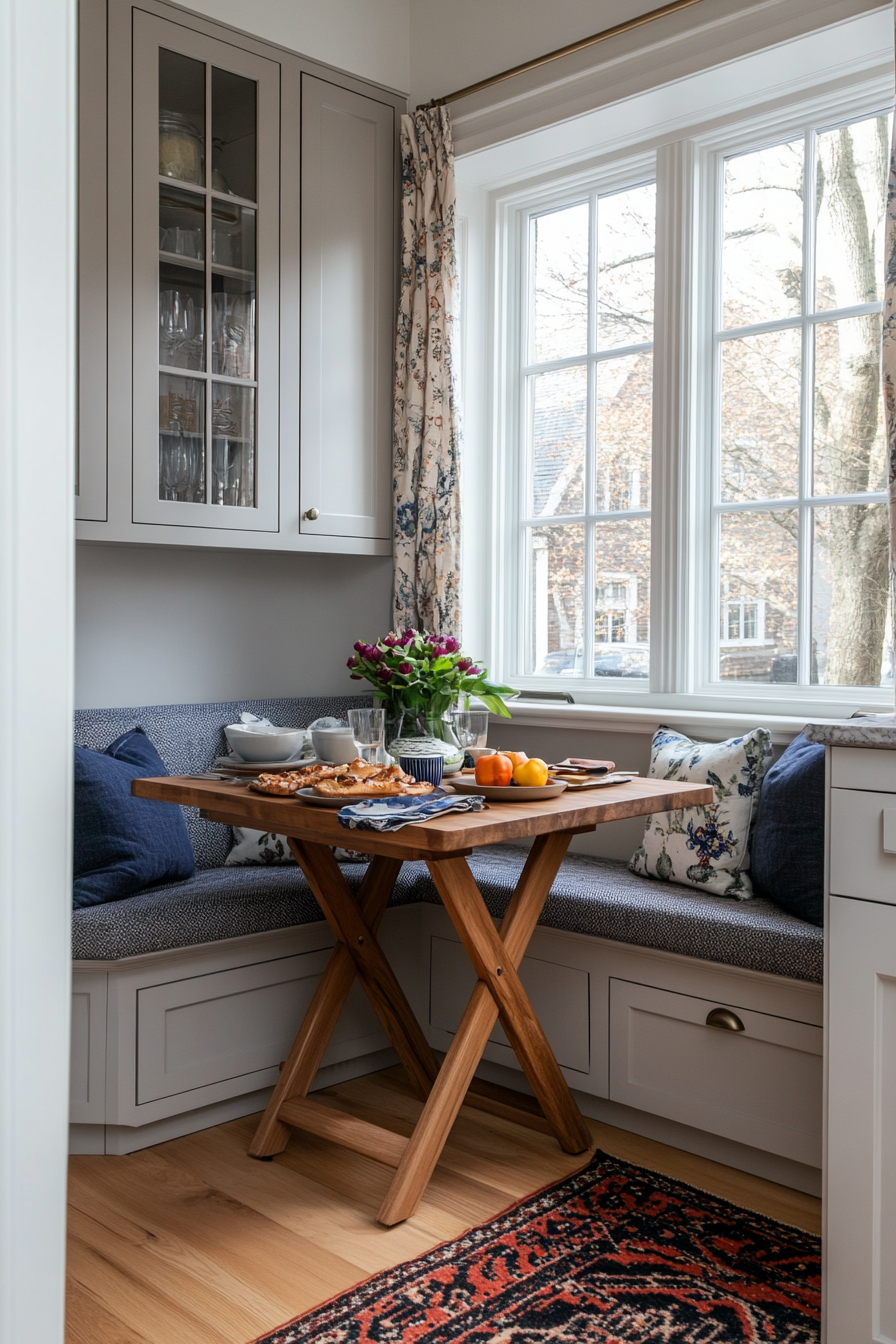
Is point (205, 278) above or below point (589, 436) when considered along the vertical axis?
above

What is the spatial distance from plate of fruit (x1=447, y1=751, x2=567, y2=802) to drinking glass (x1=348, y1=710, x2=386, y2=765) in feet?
0.59

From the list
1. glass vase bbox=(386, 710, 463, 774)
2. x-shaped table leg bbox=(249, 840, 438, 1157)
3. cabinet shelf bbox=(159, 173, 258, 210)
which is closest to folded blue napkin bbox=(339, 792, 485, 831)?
glass vase bbox=(386, 710, 463, 774)

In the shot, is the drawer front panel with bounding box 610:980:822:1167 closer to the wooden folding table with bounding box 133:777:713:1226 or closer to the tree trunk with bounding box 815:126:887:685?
the wooden folding table with bounding box 133:777:713:1226

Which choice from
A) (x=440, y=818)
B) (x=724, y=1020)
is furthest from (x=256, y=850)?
(x=724, y=1020)

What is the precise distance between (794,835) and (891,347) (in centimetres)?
103

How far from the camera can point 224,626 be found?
328 cm

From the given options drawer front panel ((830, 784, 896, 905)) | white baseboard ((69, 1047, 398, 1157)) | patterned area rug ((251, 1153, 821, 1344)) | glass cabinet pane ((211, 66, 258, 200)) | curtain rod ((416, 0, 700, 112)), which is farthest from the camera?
glass cabinet pane ((211, 66, 258, 200))

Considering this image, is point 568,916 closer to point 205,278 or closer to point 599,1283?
point 599,1283

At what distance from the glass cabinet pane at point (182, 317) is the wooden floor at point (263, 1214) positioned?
190cm

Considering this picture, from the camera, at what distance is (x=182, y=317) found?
2832 millimetres

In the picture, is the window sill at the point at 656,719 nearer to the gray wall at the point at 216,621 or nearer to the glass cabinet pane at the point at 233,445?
the gray wall at the point at 216,621

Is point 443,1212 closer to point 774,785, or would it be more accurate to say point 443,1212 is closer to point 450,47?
point 774,785

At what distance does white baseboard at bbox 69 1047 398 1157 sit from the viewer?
7.68 ft

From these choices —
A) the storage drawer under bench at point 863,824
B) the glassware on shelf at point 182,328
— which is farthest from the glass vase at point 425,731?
the glassware on shelf at point 182,328
